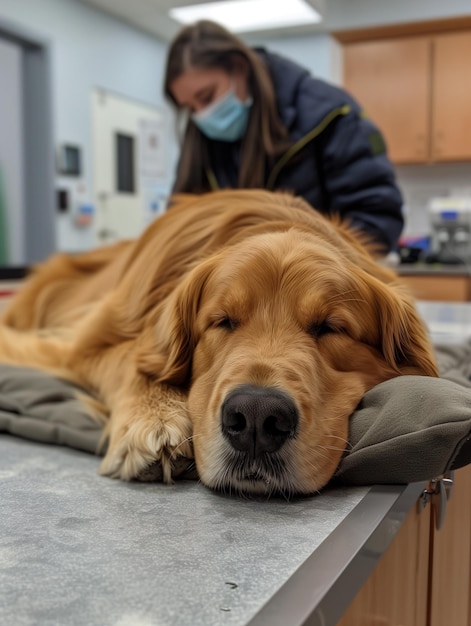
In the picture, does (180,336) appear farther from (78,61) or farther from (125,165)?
(125,165)

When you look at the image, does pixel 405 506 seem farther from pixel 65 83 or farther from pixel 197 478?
pixel 65 83

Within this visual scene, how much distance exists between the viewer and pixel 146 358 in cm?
122

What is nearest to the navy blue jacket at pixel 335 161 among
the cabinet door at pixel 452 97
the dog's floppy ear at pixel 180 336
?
the dog's floppy ear at pixel 180 336

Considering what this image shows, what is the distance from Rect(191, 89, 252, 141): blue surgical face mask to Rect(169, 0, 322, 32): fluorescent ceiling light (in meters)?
1.82

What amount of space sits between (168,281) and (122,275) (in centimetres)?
31

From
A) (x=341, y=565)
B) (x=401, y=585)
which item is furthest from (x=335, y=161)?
(x=341, y=565)

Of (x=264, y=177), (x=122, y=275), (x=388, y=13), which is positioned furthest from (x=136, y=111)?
(x=122, y=275)

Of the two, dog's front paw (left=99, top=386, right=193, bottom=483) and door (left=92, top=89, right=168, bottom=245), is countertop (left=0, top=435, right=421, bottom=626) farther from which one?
door (left=92, top=89, right=168, bottom=245)

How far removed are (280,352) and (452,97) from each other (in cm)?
489

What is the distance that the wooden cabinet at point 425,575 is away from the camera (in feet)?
2.43

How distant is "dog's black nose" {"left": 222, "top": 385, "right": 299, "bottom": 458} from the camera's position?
88 cm

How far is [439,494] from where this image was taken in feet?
3.10

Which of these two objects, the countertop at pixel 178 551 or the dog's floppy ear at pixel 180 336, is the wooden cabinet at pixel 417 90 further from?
the countertop at pixel 178 551

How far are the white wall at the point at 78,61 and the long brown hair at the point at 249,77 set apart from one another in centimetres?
341
